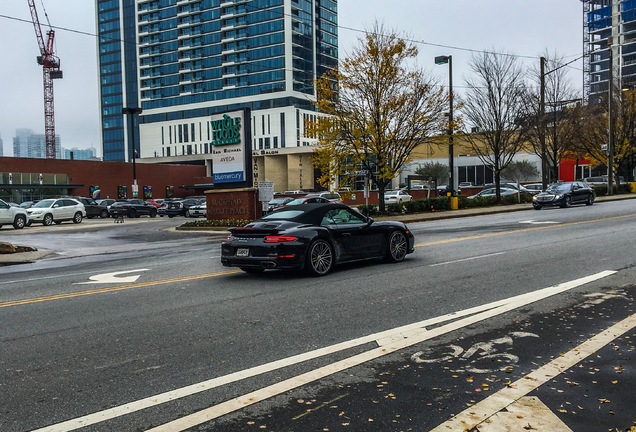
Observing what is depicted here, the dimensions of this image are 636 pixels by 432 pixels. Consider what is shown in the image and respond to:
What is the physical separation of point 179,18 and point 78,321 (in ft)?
402

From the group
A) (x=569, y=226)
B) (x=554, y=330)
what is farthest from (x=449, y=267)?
(x=569, y=226)

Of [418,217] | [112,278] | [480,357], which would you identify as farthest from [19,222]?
[480,357]

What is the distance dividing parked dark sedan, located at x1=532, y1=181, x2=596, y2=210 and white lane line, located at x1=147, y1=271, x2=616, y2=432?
83.1ft

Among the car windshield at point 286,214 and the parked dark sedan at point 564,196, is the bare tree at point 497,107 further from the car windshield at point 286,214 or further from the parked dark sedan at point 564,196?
the car windshield at point 286,214

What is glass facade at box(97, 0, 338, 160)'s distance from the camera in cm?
10869

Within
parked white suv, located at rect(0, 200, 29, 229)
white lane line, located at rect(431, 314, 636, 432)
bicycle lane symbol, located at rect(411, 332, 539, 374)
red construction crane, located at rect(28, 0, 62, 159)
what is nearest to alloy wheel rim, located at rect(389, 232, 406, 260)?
white lane line, located at rect(431, 314, 636, 432)

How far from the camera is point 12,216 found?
30016 mm

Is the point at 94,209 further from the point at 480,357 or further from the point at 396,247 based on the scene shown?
the point at 480,357

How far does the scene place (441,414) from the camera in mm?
3975

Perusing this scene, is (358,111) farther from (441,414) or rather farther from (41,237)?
(441,414)

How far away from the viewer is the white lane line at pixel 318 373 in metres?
3.95

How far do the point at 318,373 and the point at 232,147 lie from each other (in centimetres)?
2429

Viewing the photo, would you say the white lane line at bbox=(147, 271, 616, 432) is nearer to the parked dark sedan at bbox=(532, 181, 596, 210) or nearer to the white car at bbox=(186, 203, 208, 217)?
the parked dark sedan at bbox=(532, 181, 596, 210)

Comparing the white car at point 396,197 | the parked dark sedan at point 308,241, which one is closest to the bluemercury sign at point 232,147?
the parked dark sedan at point 308,241
